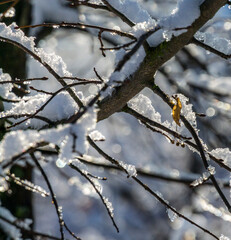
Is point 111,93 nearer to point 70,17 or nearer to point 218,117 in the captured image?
point 70,17

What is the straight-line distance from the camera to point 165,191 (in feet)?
29.0

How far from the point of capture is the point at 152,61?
1.03m

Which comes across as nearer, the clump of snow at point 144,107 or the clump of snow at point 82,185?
the clump of snow at point 144,107

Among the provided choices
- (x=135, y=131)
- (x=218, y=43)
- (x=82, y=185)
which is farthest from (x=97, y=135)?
(x=135, y=131)

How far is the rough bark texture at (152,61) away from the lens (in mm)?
979

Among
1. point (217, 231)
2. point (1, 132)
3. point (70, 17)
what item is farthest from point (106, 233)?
point (1, 132)

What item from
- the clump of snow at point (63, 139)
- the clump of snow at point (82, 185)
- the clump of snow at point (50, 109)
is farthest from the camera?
the clump of snow at point (82, 185)

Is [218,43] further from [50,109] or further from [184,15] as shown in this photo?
[50,109]

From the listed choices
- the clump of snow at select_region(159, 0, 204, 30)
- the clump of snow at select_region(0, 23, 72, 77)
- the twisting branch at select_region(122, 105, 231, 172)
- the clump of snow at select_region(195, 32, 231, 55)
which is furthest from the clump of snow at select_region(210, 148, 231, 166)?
the clump of snow at select_region(0, 23, 72, 77)

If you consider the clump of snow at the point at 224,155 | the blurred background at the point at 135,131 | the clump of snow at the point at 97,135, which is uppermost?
the blurred background at the point at 135,131

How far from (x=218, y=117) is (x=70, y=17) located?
1.81 meters

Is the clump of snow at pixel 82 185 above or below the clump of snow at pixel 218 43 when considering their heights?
above

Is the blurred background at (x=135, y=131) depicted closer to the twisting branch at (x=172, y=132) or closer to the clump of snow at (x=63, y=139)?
the twisting branch at (x=172, y=132)

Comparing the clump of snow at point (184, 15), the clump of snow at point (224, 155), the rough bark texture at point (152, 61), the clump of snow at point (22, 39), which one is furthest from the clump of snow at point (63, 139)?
the clump of snow at point (224, 155)
